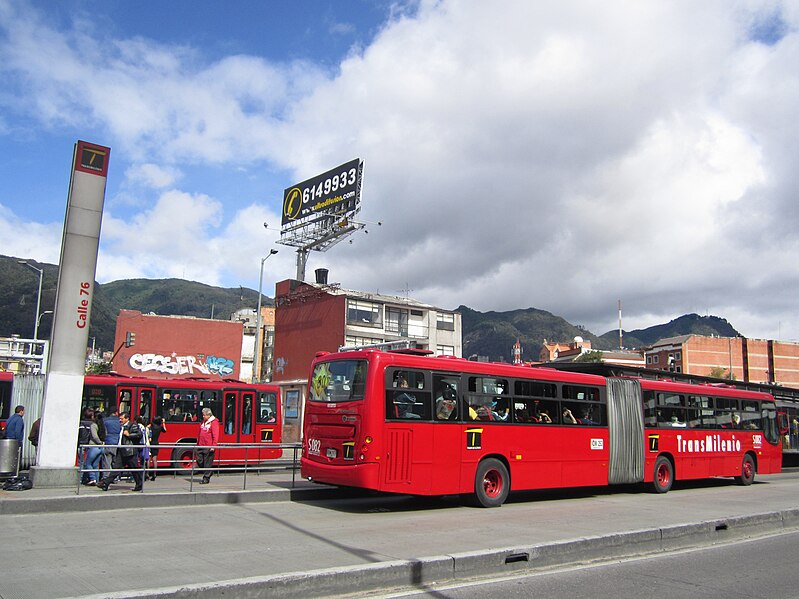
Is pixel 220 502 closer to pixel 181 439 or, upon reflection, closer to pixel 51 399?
pixel 51 399

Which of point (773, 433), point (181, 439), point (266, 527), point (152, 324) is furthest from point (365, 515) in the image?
point (152, 324)

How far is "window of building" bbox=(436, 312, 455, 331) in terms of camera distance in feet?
Answer: 182

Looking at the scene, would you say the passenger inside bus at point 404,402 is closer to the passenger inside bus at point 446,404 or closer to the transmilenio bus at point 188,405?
the passenger inside bus at point 446,404

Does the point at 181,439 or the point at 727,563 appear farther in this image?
the point at 181,439

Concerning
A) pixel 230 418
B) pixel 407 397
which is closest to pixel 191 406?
pixel 230 418

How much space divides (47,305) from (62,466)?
130592mm

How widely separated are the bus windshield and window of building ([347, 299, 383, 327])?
36.2m

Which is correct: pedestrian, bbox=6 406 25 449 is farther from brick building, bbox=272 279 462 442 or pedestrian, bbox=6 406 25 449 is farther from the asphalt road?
brick building, bbox=272 279 462 442

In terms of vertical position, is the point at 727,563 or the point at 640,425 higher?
the point at 640,425

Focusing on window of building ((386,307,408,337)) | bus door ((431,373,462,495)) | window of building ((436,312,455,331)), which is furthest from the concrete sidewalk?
window of building ((436,312,455,331))

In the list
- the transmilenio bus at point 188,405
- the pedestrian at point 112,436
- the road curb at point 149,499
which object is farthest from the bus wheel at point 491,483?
the transmilenio bus at point 188,405

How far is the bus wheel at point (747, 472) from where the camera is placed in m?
21.9

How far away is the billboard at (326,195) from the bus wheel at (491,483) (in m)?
42.6

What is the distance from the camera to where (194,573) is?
24.7 feet
